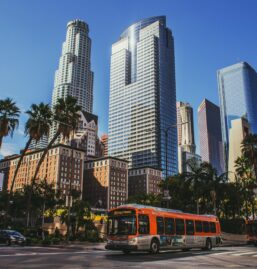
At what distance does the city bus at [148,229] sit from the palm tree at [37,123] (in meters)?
25.8

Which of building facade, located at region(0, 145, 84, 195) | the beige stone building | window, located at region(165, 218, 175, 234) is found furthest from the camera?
building facade, located at region(0, 145, 84, 195)

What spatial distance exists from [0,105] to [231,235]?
142 ft

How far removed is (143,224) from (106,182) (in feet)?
497

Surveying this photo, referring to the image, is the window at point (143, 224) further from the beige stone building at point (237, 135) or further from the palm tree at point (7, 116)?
the beige stone building at point (237, 135)

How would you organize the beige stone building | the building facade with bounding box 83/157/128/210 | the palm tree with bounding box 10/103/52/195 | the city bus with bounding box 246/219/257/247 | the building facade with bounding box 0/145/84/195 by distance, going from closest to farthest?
the city bus with bounding box 246/219/257/247 → the palm tree with bounding box 10/103/52/195 → the beige stone building → the building facade with bounding box 0/145/84/195 → the building facade with bounding box 83/157/128/210

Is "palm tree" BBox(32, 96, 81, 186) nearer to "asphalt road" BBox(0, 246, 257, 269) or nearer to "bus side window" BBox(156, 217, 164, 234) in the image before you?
"bus side window" BBox(156, 217, 164, 234)

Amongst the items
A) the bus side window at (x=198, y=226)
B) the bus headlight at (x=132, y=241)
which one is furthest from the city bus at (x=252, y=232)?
the bus headlight at (x=132, y=241)

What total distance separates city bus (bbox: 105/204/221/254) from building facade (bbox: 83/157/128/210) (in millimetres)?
144823

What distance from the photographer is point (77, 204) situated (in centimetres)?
4897

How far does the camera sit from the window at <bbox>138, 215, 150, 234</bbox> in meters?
22.1

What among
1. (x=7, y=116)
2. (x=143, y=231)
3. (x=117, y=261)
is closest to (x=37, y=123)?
(x=7, y=116)

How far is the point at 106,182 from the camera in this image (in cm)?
17225

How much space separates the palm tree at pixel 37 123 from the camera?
46.2 metres

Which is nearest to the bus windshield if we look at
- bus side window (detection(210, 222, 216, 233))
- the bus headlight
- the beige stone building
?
the bus headlight
